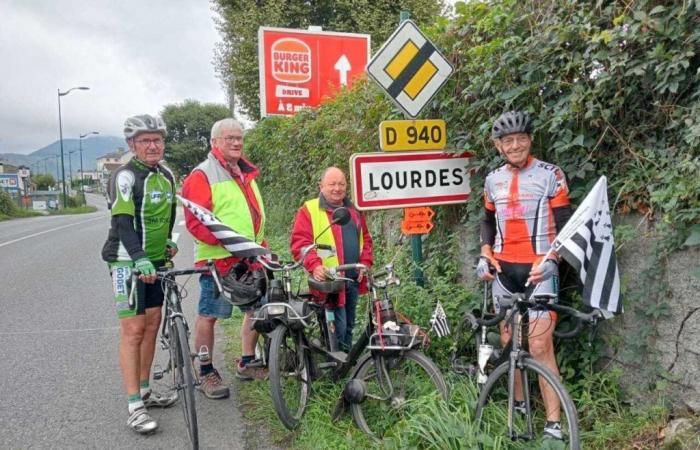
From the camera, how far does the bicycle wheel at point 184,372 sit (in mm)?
3385

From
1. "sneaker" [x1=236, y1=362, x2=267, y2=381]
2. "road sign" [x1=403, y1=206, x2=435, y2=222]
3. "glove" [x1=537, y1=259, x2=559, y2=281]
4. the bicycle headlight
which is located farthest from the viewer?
"sneaker" [x1=236, y1=362, x2=267, y2=381]

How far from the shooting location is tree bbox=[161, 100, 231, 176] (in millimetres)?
47156

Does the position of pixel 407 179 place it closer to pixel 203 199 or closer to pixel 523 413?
pixel 203 199

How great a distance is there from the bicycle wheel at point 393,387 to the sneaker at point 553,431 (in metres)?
0.61

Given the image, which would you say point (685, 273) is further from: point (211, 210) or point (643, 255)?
point (211, 210)

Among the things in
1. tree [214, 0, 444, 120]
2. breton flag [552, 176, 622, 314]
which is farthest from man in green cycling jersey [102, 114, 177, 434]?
tree [214, 0, 444, 120]

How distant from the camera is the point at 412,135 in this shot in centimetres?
399

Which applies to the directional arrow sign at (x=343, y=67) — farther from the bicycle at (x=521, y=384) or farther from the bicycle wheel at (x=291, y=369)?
the bicycle at (x=521, y=384)

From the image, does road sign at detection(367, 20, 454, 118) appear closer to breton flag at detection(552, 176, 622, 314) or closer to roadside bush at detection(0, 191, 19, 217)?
breton flag at detection(552, 176, 622, 314)

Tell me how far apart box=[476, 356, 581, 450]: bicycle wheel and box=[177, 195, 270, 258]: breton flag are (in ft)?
5.93

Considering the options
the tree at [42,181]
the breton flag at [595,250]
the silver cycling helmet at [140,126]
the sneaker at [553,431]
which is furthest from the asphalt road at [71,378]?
the tree at [42,181]

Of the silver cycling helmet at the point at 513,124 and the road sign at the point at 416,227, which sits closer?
the silver cycling helmet at the point at 513,124

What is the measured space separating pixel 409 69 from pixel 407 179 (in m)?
0.79

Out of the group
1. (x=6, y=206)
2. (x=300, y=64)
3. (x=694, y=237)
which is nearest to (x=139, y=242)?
(x=694, y=237)
